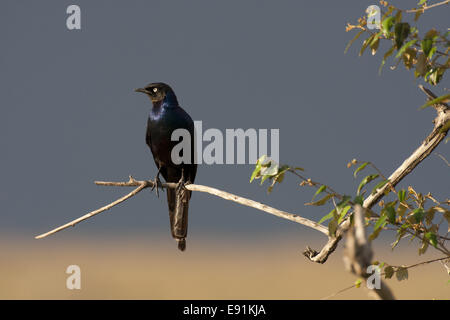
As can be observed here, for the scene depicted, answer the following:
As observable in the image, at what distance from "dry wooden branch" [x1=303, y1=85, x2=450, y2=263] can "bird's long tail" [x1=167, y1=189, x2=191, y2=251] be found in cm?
168

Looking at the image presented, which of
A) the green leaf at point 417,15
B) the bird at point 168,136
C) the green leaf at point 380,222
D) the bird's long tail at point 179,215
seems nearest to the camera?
the green leaf at point 380,222

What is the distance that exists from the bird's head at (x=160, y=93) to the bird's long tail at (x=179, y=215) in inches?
22.4

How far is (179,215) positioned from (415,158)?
Answer: 6.56 feet

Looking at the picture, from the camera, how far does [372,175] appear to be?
2008 mm

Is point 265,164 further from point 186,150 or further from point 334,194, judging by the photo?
point 186,150

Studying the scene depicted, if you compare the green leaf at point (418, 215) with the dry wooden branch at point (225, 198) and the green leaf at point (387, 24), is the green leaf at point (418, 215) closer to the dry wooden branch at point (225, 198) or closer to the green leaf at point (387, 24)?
the dry wooden branch at point (225, 198)

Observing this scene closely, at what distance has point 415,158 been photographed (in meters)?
2.11

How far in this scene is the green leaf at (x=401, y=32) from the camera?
Result: 1.91 meters

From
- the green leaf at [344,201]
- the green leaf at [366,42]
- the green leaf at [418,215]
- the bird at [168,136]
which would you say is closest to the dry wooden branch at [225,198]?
the green leaf at [344,201]

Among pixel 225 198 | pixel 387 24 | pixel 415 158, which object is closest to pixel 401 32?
pixel 387 24

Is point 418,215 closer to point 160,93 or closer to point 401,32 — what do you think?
point 401,32

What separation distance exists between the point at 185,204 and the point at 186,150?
0.38 meters

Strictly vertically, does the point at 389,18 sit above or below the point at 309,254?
above
